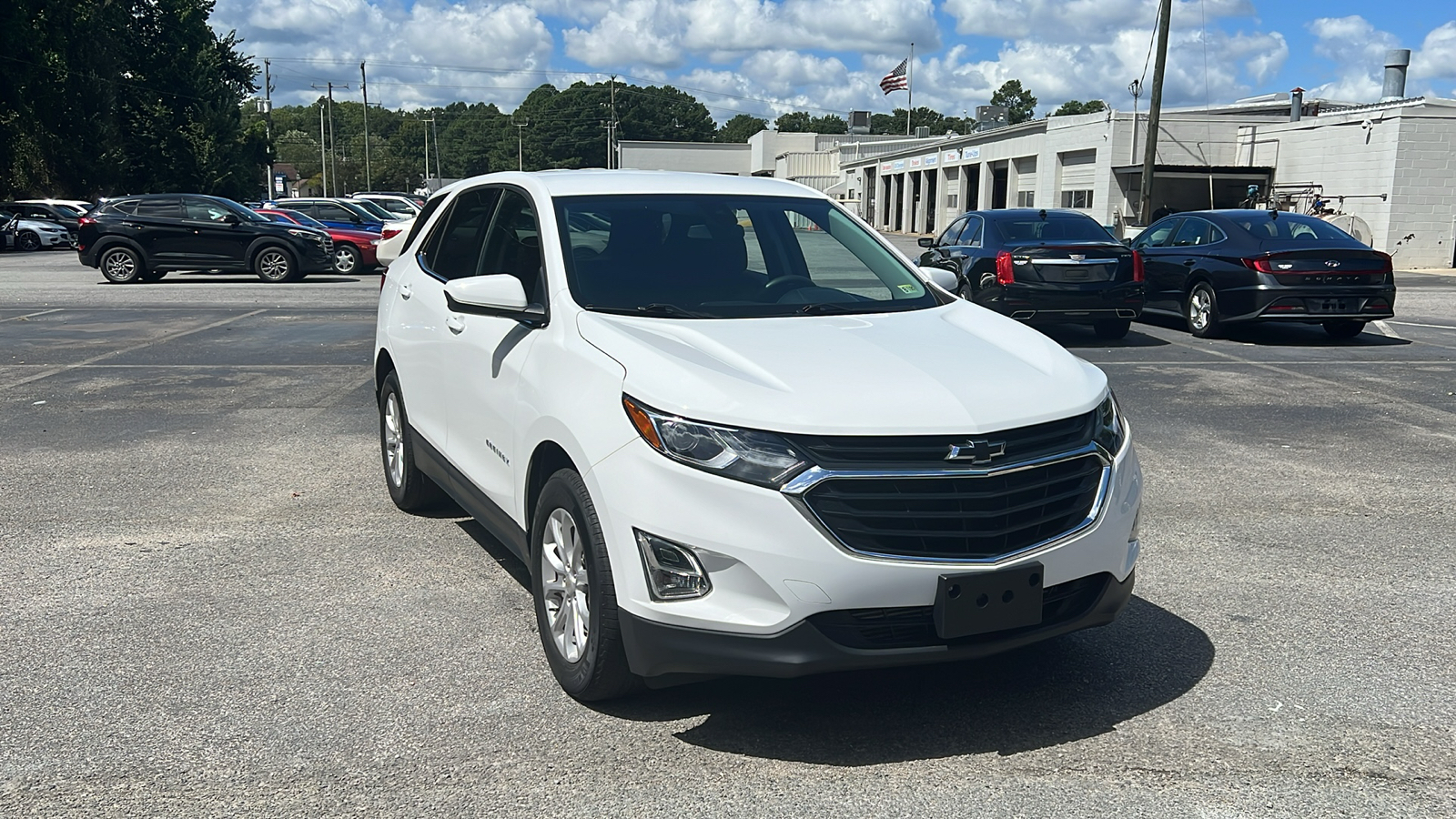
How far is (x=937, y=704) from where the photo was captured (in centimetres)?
387

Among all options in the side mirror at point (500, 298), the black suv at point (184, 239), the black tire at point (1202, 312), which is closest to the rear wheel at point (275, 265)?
the black suv at point (184, 239)

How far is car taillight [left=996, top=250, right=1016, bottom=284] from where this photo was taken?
13.0 metres

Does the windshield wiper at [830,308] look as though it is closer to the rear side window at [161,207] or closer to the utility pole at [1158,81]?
the rear side window at [161,207]

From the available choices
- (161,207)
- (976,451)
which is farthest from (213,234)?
(976,451)

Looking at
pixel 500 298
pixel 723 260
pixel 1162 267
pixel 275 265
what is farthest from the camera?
pixel 275 265

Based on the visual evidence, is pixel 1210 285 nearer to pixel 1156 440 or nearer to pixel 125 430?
pixel 1156 440

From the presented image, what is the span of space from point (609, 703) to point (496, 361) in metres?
1.35

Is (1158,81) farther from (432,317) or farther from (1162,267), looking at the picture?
(432,317)

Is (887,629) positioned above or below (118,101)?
below

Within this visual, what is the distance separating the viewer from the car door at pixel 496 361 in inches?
169

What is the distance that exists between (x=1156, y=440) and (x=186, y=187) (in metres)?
55.3

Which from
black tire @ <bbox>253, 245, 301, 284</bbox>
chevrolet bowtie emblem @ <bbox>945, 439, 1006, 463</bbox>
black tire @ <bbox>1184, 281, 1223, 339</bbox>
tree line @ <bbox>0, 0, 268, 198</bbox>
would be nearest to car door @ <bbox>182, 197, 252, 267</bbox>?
black tire @ <bbox>253, 245, 301, 284</bbox>

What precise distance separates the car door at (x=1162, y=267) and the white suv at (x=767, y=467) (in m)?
11.2

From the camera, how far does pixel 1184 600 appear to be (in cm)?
493
